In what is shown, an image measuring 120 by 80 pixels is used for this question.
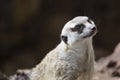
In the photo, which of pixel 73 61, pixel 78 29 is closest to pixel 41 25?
pixel 73 61

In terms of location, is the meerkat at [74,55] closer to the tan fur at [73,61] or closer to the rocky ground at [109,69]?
the tan fur at [73,61]

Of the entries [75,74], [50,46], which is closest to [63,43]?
[75,74]

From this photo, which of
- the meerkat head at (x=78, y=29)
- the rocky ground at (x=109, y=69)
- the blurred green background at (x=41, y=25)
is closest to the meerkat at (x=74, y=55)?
the meerkat head at (x=78, y=29)

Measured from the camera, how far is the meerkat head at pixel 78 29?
3988 millimetres

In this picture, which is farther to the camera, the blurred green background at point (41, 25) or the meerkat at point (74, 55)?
the blurred green background at point (41, 25)

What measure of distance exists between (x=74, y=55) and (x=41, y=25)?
676cm

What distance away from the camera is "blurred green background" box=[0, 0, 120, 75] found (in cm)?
1042

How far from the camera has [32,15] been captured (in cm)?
1070

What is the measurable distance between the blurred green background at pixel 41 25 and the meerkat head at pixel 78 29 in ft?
20.4

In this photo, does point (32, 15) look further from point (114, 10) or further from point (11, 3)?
point (114, 10)

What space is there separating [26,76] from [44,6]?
618 centimetres

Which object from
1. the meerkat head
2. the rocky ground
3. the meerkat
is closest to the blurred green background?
the rocky ground

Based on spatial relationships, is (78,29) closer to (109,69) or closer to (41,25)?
(109,69)

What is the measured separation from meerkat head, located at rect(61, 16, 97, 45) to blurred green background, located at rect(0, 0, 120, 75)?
6203 millimetres
